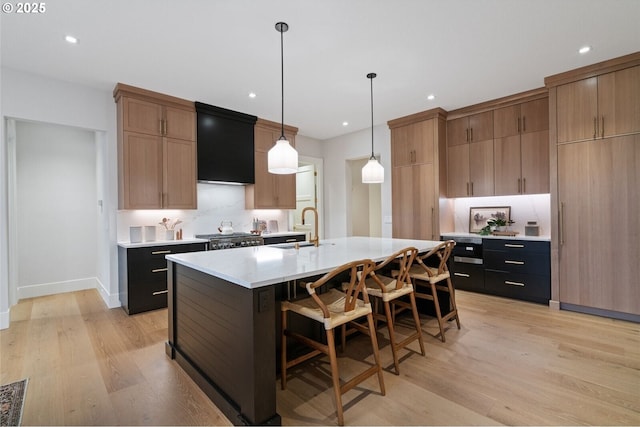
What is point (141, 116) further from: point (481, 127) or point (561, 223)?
point (561, 223)

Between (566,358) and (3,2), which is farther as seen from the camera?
(566,358)

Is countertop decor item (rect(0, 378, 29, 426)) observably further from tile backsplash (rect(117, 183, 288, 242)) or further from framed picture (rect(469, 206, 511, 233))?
framed picture (rect(469, 206, 511, 233))

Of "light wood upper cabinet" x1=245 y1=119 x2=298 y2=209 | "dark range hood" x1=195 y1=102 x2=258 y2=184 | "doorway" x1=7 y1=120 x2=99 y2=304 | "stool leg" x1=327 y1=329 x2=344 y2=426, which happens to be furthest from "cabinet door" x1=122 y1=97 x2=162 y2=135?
"stool leg" x1=327 y1=329 x2=344 y2=426

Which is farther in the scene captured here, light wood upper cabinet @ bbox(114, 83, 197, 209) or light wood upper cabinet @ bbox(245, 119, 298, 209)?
light wood upper cabinet @ bbox(245, 119, 298, 209)

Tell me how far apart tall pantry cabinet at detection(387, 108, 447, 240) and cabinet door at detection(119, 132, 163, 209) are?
3.59 m

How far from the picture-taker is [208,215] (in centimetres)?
463

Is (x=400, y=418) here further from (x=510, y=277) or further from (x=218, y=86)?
(x=218, y=86)

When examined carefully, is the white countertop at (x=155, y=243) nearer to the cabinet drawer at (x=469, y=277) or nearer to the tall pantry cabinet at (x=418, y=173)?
the tall pantry cabinet at (x=418, y=173)

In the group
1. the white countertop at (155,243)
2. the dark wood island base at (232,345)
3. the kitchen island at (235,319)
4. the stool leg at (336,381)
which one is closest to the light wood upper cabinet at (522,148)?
the kitchen island at (235,319)

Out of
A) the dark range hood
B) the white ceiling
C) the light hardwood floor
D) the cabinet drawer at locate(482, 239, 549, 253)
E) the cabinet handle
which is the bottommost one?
the light hardwood floor

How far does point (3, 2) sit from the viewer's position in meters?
2.18

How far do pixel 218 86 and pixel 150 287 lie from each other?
2566mm

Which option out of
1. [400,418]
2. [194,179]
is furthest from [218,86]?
[400,418]

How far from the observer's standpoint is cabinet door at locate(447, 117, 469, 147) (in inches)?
180
